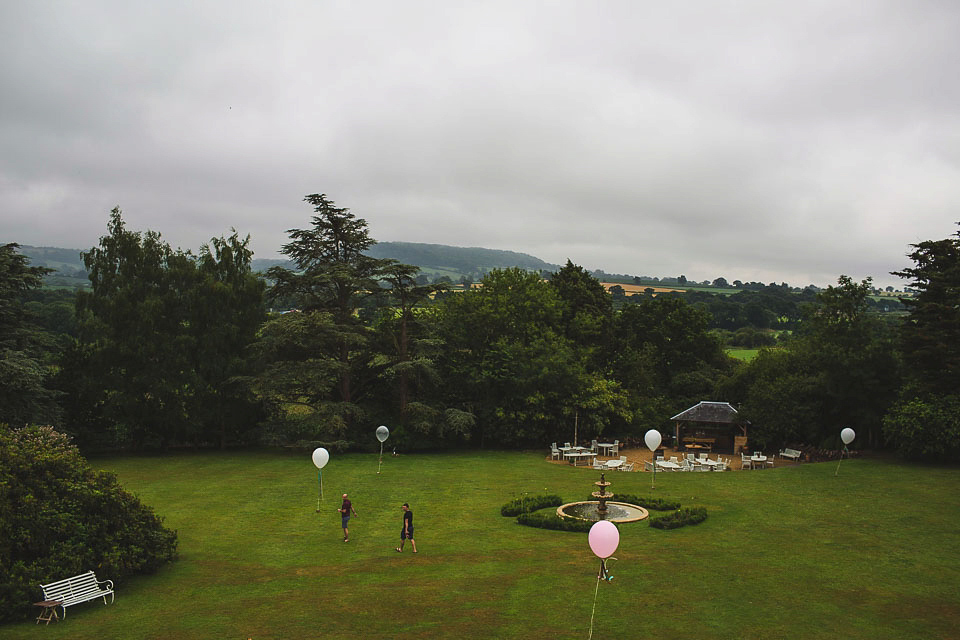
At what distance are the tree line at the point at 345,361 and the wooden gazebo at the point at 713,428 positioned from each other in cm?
136

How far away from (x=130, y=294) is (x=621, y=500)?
96.5ft

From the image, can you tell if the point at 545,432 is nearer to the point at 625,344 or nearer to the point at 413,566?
the point at 625,344

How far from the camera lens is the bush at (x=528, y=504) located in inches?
806

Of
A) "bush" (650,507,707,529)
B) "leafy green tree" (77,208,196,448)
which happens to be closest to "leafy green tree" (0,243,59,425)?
"leafy green tree" (77,208,196,448)

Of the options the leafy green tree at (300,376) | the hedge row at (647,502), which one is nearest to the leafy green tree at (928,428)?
the hedge row at (647,502)

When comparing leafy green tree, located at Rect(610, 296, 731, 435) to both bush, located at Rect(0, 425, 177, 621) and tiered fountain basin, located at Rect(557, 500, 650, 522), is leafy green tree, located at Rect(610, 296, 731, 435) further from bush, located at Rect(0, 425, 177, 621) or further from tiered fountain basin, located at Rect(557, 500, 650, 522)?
bush, located at Rect(0, 425, 177, 621)

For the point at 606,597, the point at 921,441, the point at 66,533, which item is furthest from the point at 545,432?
the point at 66,533

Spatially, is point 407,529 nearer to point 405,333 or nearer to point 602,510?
point 602,510

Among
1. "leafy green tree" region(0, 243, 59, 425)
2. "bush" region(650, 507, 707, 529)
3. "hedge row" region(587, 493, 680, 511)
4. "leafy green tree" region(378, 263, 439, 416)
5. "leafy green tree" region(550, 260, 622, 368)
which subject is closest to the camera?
"bush" region(650, 507, 707, 529)

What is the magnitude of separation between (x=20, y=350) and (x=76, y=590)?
78.5ft

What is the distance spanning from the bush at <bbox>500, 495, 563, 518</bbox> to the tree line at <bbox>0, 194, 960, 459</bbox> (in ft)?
41.9

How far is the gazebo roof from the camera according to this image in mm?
35178

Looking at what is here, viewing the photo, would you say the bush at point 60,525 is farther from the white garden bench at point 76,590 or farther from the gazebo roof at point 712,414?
the gazebo roof at point 712,414

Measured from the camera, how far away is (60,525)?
45.7ft
